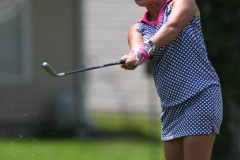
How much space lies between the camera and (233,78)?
24.3 ft

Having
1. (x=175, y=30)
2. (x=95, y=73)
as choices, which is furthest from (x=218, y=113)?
(x=95, y=73)

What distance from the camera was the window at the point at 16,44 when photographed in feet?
39.4

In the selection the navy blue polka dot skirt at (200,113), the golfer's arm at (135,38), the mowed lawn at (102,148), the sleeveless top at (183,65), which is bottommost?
the mowed lawn at (102,148)

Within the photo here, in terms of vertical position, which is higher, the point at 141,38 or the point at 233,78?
the point at 141,38

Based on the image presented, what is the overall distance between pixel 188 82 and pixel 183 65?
104 millimetres

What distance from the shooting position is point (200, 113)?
155 inches

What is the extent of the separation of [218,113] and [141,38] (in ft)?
2.14

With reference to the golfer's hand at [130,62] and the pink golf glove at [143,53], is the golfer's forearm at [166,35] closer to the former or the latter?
the pink golf glove at [143,53]

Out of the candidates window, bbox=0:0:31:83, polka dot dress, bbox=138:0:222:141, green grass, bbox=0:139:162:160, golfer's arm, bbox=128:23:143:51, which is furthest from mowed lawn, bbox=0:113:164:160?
polka dot dress, bbox=138:0:222:141

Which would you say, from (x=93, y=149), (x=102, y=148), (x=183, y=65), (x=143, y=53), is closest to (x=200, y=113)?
(x=183, y=65)

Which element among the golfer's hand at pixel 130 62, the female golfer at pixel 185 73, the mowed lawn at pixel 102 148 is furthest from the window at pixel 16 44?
the golfer's hand at pixel 130 62

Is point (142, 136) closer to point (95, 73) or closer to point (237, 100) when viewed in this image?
point (95, 73)

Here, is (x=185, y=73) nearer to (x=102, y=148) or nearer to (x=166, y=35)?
(x=166, y=35)

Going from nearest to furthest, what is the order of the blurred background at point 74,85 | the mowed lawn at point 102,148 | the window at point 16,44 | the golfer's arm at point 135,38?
1. the golfer's arm at point 135,38
2. the mowed lawn at point 102,148
3. the blurred background at point 74,85
4. the window at point 16,44
